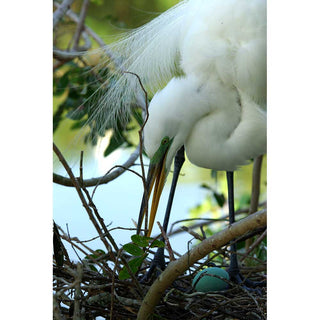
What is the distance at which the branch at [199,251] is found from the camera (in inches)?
23.8

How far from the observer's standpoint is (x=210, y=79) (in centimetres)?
98

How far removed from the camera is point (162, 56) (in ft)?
3.58

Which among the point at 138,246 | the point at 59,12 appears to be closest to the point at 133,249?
the point at 138,246

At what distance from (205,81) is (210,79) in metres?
0.01

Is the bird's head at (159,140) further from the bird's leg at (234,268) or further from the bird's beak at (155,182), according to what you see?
the bird's leg at (234,268)

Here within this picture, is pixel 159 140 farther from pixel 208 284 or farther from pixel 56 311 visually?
pixel 56 311

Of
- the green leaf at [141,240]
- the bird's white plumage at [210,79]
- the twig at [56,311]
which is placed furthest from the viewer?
the bird's white plumage at [210,79]

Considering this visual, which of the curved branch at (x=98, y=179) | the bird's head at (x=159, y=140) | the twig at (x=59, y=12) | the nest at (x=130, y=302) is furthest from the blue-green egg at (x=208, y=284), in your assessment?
the twig at (x=59, y=12)

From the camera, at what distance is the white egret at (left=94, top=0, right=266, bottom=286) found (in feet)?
3.06

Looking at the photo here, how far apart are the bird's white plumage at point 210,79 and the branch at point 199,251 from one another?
33 cm

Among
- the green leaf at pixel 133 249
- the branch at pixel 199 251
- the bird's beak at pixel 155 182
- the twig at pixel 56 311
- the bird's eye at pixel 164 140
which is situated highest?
the bird's eye at pixel 164 140
